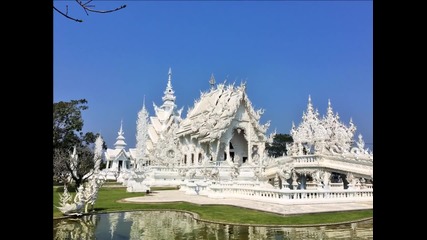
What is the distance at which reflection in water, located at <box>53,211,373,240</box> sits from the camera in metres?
8.73

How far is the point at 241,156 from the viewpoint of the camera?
118ft

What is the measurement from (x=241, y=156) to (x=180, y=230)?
2655 cm

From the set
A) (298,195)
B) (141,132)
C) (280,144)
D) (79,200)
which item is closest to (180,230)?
(79,200)

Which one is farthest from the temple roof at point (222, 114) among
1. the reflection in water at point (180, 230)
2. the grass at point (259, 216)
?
the reflection in water at point (180, 230)

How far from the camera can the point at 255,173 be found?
24.1m

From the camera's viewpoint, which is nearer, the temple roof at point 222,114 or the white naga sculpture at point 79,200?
the white naga sculpture at point 79,200

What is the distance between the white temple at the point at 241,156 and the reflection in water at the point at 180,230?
4.69m

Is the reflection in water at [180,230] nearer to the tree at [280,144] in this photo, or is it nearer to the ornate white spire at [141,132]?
the ornate white spire at [141,132]

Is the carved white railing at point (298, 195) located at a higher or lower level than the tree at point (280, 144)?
lower

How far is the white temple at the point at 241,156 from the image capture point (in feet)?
67.1

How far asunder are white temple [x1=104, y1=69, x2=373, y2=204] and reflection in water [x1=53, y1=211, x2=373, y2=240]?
4.69 metres

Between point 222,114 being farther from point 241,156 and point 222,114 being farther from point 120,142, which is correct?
point 120,142

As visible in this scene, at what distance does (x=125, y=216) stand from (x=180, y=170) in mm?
21401
